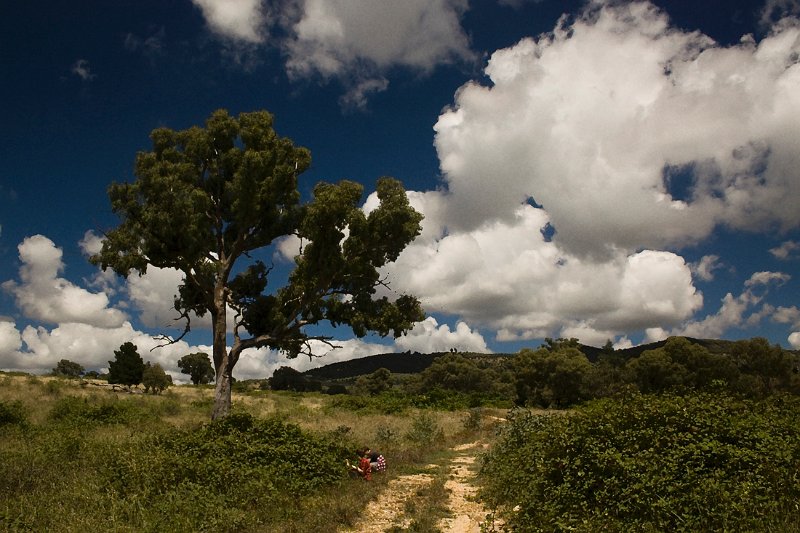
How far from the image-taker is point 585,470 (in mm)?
8977

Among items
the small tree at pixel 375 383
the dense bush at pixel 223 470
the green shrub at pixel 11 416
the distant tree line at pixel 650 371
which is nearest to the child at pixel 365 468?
the dense bush at pixel 223 470

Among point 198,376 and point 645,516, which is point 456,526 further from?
point 198,376

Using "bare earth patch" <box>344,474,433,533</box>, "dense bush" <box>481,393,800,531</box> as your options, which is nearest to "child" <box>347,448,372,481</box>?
"bare earth patch" <box>344,474,433,533</box>

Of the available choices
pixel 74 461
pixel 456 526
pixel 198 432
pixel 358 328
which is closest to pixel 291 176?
pixel 358 328

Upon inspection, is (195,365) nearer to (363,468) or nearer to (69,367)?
(69,367)

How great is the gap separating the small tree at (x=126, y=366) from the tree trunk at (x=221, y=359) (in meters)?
39.4

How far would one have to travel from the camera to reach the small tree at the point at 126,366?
53750 mm

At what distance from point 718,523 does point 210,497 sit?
8.87 metres

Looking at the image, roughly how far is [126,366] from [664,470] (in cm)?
5901

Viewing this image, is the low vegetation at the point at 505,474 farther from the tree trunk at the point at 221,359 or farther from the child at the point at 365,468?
the tree trunk at the point at 221,359

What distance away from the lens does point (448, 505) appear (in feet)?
34.9

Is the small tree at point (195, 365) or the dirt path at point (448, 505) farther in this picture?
the small tree at point (195, 365)

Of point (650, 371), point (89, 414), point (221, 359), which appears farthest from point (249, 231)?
point (650, 371)

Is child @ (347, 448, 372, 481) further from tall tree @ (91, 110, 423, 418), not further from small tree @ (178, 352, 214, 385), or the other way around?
small tree @ (178, 352, 214, 385)
